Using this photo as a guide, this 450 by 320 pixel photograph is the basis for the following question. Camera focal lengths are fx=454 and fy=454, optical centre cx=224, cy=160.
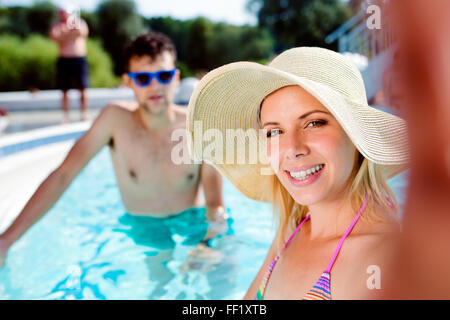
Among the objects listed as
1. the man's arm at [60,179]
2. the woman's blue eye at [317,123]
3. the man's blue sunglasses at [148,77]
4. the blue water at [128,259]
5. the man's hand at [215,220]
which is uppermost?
the man's blue sunglasses at [148,77]

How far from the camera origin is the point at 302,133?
1649 mm

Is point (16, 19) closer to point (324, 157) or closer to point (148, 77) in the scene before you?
point (148, 77)

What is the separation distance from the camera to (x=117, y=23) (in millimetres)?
28203

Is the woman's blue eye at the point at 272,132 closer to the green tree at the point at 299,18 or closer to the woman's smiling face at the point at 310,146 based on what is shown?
the woman's smiling face at the point at 310,146

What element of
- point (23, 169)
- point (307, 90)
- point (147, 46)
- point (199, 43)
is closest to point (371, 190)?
point (307, 90)

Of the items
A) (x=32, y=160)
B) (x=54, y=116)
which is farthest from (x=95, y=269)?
(x=54, y=116)

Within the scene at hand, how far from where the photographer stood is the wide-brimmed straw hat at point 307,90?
4.99 ft

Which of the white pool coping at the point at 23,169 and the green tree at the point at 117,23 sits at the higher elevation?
the green tree at the point at 117,23

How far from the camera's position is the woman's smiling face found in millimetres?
1637

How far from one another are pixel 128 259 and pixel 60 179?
860 millimetres

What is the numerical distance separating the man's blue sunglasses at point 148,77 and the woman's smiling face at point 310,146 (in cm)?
211

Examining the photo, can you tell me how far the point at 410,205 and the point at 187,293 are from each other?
3019mm

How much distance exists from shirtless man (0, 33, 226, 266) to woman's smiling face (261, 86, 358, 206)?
2.02m

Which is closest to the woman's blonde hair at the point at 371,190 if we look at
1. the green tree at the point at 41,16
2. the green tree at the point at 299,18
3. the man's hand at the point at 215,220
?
the man's hand at the point at 215,220
